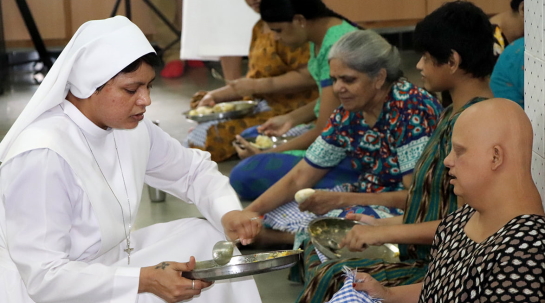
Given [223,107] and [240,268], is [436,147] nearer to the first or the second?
[240,268]

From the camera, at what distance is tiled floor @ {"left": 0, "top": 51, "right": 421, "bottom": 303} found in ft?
12.1

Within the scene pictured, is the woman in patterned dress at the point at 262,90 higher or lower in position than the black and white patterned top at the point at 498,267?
lower

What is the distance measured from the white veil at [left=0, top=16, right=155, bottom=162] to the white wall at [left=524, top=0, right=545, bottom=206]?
45.3 inches

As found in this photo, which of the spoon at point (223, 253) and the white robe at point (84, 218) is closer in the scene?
the white robe at point (84, 218)

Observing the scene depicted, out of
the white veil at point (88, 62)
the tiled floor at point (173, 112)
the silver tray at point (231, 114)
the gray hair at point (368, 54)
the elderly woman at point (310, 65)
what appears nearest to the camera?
the white veil at point (88, 62)

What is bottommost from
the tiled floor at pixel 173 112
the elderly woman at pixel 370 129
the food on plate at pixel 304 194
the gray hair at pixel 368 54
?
the tiled floor at pixel 173 112

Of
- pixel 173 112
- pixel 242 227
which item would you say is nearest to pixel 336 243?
pixel 242 227

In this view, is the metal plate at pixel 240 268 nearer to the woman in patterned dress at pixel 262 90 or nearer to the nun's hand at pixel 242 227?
the nun's hand at pixel 242 227

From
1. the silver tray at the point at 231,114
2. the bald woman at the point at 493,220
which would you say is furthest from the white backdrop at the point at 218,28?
the bald woman at the point at 493,220

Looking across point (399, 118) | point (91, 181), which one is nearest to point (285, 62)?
point (399, 118)

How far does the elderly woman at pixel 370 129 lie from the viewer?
329 cm

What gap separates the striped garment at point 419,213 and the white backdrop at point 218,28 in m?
4.23

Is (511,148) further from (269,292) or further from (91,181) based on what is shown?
(269,292)

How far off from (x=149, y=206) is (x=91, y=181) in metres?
2.61
